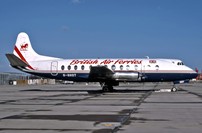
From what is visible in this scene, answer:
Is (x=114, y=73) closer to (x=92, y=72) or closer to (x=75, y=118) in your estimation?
(x=92, y=72)

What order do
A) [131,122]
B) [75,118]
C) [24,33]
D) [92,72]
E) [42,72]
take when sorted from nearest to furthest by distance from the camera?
[131,122] → [75,118] → [92,72] → [42,72] → [24,33]

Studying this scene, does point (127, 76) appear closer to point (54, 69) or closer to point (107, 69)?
point (107, 69)

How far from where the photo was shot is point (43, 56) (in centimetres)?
3938

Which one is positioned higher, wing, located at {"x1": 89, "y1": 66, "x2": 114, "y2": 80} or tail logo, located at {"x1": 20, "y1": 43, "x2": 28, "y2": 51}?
tail logo, located at {"x1": 20, "y1": 43, "x2": 28, "y2": 51}

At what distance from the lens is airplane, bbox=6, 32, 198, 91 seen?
35.0 m

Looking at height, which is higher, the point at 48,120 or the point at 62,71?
the point at 62,71

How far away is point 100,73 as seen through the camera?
34844 mm

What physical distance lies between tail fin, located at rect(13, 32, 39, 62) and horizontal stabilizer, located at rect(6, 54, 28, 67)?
122 cm

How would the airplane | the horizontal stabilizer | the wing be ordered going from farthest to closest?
the horizontal stabilizer < the airplane < the wing

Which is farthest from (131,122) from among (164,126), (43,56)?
(43,56)

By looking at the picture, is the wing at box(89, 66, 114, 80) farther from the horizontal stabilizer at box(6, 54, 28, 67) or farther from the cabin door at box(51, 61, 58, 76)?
the horizontal stabilizer at box(6, 54, 28, 67)

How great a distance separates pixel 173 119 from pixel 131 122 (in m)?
1.82

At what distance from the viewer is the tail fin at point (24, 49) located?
129ft

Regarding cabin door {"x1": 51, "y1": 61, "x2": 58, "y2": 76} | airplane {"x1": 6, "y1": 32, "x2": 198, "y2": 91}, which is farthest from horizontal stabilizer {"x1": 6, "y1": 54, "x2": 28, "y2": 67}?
cabin door {"x1": 51, "y1": 61, "x2": 58, "y2": 76}
